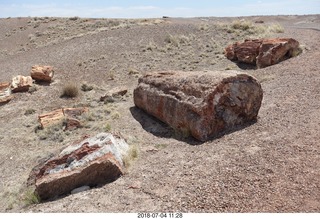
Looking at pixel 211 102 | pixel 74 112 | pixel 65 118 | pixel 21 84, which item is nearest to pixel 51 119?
pixel 65 118

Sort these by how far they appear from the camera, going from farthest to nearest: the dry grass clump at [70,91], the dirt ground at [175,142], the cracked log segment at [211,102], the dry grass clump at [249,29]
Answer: the dry grass clump at [249,29], the dry grass clump at [70,91], the cracked log segment at [211,102], the dirt ground at [175,142]

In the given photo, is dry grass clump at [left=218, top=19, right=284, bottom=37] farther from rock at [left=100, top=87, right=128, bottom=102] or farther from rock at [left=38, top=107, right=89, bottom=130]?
rock at [left=38, top=107, right=89, bottom=130]

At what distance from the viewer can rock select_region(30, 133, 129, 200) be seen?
816cm

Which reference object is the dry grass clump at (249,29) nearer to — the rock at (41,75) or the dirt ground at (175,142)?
the dirt ground at (175,142)

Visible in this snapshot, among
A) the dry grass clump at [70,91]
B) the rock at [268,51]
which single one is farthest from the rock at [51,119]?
the rock at [268,51]

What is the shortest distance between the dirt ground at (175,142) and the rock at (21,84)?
0.47 meters

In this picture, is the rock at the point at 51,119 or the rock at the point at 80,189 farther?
the rock at the point at 51,119

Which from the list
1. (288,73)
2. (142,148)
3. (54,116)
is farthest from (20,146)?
(288,73)

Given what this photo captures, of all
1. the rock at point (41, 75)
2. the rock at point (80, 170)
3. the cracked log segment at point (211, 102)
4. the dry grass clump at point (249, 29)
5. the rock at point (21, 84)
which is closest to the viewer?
the rock at point (80, 170)

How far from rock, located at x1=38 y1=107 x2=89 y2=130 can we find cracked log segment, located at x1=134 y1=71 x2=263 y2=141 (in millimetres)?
4169

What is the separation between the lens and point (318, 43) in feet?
64.0

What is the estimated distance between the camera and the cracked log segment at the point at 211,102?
9891 millimetres

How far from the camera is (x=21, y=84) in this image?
19125 mm

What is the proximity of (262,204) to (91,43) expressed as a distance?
23.2 meters
